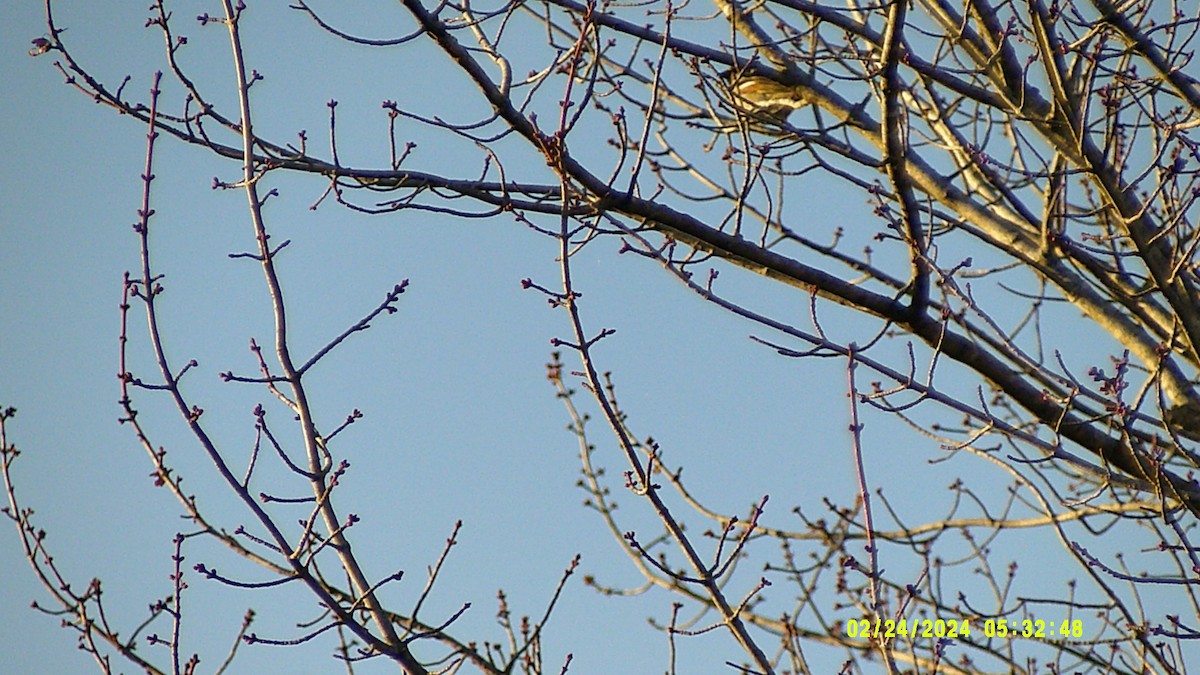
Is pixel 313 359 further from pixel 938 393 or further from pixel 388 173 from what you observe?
pixel 938 393

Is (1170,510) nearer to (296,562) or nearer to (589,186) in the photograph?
(589,186)

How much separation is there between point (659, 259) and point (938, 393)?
0.99 metres

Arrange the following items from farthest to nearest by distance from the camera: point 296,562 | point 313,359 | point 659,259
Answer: point 659,259 < point 313,359 < point 296,562

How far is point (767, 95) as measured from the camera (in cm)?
468

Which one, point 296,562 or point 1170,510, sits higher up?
point 1170,510

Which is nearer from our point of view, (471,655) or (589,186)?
(471,655)

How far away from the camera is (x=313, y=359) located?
268 centimetres

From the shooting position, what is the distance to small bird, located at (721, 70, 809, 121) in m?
4.41

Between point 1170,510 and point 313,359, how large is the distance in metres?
2.68

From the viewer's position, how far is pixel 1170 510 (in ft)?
12.1

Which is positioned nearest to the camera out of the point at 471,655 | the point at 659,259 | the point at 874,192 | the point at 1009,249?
the point at 471,655

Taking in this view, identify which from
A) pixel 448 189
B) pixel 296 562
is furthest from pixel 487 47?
pixel 296 562

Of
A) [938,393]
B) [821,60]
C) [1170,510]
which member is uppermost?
[821,60]

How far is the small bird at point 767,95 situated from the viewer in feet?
14.5
